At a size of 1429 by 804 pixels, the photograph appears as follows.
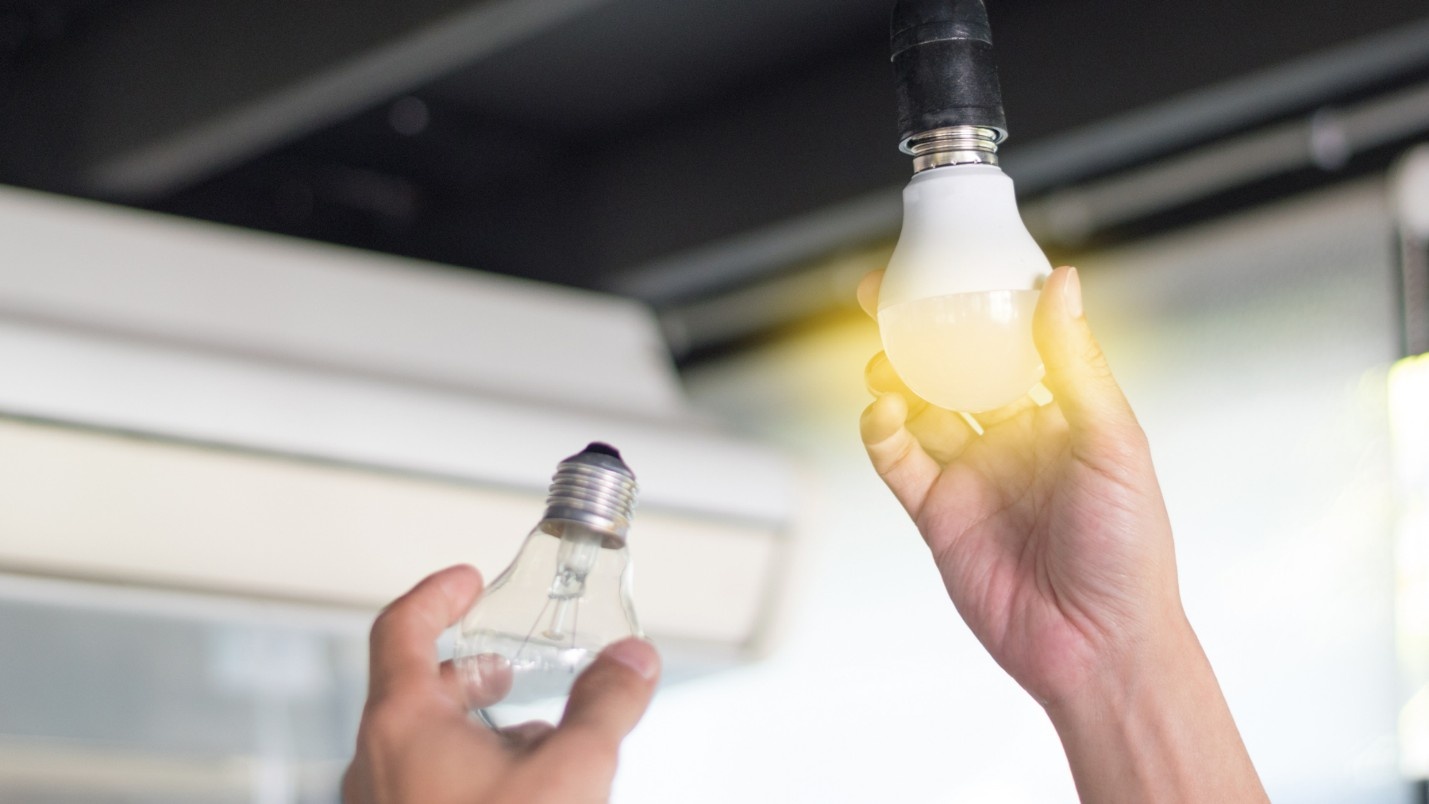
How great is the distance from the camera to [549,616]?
0.53 m

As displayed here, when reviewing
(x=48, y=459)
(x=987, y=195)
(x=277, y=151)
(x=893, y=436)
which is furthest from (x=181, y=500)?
(x=987, y=195)

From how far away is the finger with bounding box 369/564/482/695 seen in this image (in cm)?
49

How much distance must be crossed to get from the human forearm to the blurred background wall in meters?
0.63

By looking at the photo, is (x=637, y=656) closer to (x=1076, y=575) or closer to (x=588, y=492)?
(x=588, y=492)

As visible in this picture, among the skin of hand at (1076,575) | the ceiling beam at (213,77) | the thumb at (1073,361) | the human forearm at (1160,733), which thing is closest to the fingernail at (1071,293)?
the thumb at (1073,361)

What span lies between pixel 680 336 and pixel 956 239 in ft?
4.53

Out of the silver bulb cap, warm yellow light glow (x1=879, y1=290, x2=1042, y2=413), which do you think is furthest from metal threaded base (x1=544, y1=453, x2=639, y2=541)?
warm yellow light glow (x1=879, y1=290, x2=1042, y2=413)

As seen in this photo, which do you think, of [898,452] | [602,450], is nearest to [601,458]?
[602,450]

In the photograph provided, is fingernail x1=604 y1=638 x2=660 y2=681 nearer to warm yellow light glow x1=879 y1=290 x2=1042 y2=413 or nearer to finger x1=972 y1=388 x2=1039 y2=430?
warm yellow light glow x1=879 y1=290 x2=1042 y2=413

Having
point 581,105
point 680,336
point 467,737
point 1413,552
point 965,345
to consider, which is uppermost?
point 581,105

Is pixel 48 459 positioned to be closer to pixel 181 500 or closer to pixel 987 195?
pixel 181 500

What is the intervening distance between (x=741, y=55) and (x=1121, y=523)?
0.99 meters

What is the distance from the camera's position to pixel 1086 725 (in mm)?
699

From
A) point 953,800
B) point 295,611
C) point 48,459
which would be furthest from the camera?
point 953,800
